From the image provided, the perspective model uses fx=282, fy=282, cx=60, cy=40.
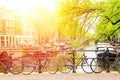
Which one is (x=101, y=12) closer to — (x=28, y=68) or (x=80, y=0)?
(x=80, y=0)

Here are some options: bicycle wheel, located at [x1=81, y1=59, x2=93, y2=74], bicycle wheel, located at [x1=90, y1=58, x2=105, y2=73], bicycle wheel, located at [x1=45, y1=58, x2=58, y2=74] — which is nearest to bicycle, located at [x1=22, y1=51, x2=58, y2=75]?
bicycle wheel, located at [x1=45, y1=58, x2=58, y2=74]

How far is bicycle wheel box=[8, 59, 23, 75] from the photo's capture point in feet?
39.9

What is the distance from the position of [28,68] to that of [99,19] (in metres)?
7.47

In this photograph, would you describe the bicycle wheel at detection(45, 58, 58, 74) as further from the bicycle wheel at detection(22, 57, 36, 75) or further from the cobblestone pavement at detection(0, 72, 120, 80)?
the bicycle wheel at detection(22, 57, 36, 75)

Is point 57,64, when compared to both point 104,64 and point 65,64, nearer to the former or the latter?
point 65,64

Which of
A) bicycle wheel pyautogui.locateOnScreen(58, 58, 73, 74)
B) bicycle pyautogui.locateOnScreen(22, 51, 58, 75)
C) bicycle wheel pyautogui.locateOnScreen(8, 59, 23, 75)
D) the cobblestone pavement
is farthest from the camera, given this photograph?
bicycle wheel pyautogui.locateOnScreen(58, 58, 73, 74)

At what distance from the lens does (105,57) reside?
1245 centimetres

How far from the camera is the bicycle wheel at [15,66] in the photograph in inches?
479

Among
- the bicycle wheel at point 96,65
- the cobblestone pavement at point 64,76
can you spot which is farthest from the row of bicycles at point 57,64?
the cobblestone pavement at point 64,76

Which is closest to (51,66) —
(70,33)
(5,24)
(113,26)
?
(70,33)

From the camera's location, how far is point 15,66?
12320mm

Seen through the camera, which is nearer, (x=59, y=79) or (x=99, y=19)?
(x=59, y=79)

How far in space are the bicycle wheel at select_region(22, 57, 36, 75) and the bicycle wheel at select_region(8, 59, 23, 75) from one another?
18 centimetres

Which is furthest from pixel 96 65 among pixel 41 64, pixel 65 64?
pixel 41 64
